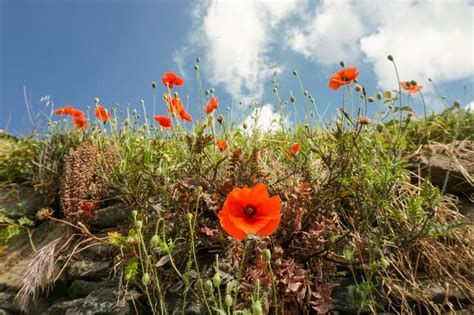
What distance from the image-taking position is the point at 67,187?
2.88m

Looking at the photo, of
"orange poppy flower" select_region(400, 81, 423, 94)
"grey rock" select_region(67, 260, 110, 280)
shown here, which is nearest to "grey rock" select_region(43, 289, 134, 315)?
"grey rock" select_region(67, 260, 110, 280)

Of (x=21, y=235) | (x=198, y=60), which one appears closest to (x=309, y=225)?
(x=198, y=60)

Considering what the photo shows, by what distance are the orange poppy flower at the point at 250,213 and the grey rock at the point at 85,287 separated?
1085 millimetres

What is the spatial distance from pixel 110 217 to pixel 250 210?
58.4 inches

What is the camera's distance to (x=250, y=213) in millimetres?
1570

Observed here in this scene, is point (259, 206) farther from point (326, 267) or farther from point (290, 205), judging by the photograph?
point (326, 267)

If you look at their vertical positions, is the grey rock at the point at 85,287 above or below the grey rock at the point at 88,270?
below

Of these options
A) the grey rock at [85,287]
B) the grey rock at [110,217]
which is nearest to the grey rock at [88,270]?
the grey rock at [85,287]

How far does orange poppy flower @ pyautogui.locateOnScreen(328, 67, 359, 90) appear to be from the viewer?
2.26 m

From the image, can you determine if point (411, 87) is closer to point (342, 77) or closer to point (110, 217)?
point (342, 77)

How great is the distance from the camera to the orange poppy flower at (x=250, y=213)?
1.47 m

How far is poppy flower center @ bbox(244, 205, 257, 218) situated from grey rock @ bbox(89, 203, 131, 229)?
1345 millimetres

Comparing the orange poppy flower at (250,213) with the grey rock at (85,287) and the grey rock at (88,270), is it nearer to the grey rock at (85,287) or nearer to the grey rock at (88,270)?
the grey rock at (85,287)

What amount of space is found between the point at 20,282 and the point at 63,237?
37 centimetres
